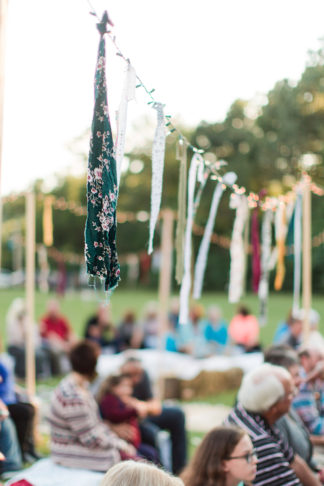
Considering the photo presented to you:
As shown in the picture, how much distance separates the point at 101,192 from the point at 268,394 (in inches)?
57.3

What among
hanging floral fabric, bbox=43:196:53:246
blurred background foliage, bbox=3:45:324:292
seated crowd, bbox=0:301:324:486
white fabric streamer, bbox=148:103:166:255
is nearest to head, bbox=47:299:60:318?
hanging floral fabric, bbox=43:196:53:246

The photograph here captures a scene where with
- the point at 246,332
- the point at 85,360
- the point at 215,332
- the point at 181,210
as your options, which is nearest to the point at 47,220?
the point at 85,360

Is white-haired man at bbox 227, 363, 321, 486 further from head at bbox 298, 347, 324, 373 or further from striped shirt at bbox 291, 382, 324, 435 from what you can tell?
head at bbox 298, 347, 324, 373

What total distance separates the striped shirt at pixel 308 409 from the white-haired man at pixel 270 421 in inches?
44.8

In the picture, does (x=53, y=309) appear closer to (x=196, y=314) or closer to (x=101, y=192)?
(x=196, y=314)

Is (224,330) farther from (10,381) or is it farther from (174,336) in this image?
(10,381)

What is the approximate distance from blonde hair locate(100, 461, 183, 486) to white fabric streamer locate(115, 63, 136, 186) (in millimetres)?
1191

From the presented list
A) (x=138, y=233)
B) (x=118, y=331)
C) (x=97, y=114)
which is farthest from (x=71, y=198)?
(x=97, y=114)

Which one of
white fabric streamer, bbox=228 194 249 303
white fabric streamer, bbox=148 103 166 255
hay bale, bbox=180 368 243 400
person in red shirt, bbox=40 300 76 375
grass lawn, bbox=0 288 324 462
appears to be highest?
white fabric streamer, bbox=148 103 166 255

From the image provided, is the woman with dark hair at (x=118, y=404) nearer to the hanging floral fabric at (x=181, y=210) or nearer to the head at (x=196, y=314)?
the hanging floral fabric at (x=181, y=210)

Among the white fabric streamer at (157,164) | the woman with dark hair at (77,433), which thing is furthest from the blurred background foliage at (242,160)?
the white fabric streamer at (157,164)

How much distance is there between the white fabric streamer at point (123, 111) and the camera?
254 cm

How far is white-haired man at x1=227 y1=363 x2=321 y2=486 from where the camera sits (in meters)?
3.00

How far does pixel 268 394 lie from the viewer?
10.3ft
